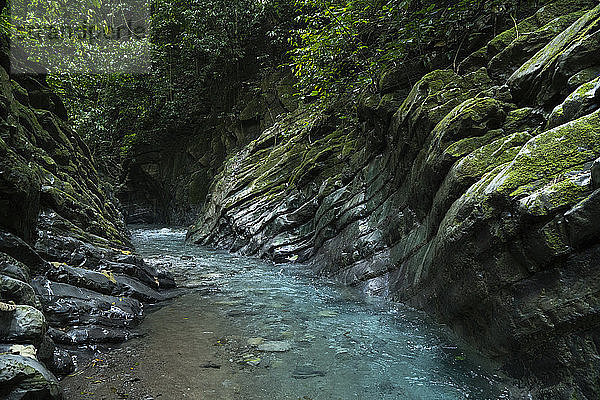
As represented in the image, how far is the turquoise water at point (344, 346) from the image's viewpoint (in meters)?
3.88

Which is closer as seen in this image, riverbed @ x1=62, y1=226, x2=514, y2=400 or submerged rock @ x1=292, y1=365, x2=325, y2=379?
riverbed @ x1=62, y1=226, x2=514, y2=400

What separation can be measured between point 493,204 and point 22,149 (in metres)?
8.88

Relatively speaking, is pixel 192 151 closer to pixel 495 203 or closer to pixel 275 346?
pixel 275 346

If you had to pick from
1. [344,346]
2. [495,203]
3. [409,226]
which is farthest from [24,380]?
[409,226]

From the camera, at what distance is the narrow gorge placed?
3.48m

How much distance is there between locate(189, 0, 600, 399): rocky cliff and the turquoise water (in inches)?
14.8

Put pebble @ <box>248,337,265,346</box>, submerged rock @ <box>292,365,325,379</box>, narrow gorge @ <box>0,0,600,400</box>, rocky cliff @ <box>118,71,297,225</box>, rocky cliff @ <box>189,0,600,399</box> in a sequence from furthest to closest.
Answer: rocky cliff @ <box>118,71,297,225</box> < pebble @ <box>248,337,265,346</box> < submerged rock @ <box>292,365,325,379</box> < narrow gorge @ <box>0,0,600,400</box> < rocky cliff @ <box>189,0,600,399</box>

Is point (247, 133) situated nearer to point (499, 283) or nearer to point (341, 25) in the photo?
point (341, 25)

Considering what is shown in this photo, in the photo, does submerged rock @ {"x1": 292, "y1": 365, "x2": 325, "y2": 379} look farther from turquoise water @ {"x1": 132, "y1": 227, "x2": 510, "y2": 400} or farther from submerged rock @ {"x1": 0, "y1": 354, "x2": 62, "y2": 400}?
submerged rock @ {"x1": 0, "y1": 354, "x2": 62, "y2": 400}

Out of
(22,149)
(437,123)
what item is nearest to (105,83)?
(22,149)

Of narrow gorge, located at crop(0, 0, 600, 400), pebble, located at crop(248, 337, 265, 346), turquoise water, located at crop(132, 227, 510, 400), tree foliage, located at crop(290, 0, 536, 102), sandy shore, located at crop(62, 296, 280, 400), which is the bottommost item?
sandy shore, located at crop(62, 296, 280, 400)

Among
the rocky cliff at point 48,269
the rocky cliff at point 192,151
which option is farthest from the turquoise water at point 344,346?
the rocky cliff at point 192,151

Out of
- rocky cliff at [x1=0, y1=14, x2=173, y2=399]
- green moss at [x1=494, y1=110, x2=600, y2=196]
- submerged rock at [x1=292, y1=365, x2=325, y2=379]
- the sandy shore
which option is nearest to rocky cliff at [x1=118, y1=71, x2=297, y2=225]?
rocky cliff at [x1=0, y1=14, x2=173, y2=399]

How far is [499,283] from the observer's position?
405 cm
